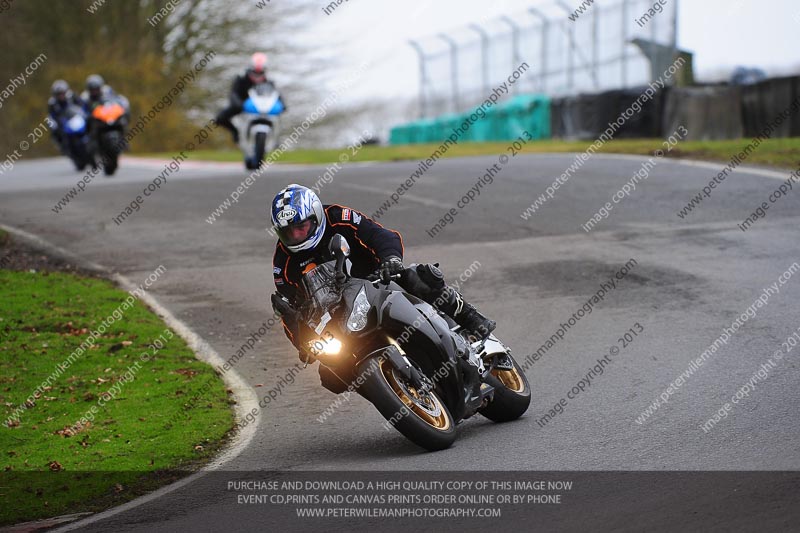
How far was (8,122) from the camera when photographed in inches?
1866

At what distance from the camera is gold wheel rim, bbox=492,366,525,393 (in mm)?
7703

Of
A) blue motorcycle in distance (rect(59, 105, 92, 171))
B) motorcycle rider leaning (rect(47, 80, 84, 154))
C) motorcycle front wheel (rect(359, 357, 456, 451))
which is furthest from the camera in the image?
motorcycle rider leaning (rect(47, 80, 84, 154))

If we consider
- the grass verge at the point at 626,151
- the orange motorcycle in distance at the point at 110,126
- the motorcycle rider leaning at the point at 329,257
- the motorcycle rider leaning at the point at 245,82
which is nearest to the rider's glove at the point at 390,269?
A: the motorcycle rider leaning at the point at 329,257

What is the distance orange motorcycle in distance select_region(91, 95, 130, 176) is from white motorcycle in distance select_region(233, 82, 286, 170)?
2.44 metres

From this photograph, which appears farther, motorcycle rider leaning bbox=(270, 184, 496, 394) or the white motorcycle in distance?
the white motorcycle in distance

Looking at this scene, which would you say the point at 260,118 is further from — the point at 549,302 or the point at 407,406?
the point at 407,406

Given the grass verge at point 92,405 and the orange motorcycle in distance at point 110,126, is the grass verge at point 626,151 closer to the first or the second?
the orange motorcycle in distance at point 110,126

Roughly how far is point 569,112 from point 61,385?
22.3 m

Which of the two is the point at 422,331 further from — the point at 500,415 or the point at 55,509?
the point at 55,509

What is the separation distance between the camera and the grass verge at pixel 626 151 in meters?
20.0

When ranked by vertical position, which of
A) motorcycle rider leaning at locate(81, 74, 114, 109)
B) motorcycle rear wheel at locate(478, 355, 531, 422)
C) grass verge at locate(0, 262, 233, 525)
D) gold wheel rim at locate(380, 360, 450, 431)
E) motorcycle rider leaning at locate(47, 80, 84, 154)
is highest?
gold wheel rim at locate(380, 360, 450, 431)

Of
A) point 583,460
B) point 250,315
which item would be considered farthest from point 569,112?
point 583,460

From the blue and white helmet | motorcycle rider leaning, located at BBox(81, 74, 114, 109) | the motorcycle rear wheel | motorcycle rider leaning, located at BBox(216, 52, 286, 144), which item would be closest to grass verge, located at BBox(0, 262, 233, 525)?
the blue and white helmet

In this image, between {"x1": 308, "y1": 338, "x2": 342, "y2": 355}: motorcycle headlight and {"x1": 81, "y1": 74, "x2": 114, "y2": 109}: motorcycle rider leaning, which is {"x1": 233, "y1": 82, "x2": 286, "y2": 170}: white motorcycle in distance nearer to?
{"x1": 81, "y1": 74, "x2": 114, "y2": 109}: motorcycle rider leaning
